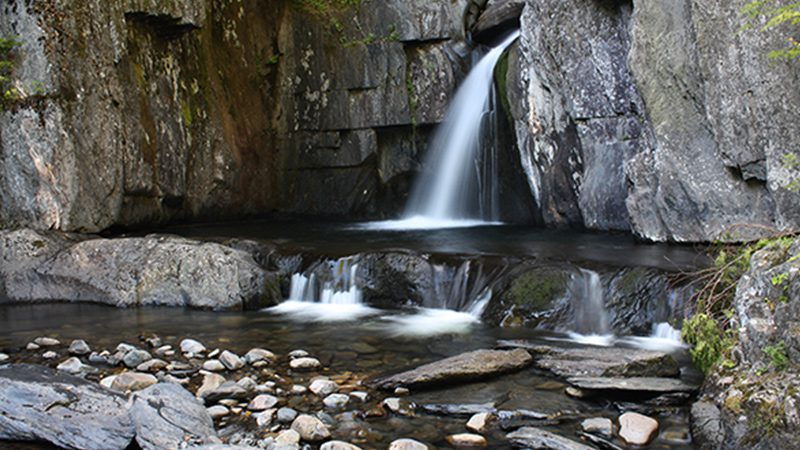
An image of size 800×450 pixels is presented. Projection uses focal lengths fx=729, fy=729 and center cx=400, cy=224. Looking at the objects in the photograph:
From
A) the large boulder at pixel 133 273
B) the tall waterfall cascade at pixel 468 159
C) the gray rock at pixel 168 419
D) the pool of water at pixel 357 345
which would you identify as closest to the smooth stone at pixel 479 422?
the pool of water at pixel 357 345

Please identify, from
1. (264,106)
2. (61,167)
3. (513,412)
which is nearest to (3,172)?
(61,167)

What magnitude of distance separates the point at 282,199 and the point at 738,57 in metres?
10.8

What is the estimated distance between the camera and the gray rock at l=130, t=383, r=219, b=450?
4579 millimetres

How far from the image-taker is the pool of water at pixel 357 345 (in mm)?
5016

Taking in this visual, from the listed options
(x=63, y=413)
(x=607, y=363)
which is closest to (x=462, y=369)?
(x=607, y=363)

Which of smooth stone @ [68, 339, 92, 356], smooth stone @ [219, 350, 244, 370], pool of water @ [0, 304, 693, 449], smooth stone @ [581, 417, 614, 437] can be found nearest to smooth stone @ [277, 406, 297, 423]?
pool of water @ [0, 304, 693, 449]

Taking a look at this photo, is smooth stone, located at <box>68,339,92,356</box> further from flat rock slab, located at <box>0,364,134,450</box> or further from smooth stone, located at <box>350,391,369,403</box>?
smooth stone, located at <box>350,391,369,403</box>

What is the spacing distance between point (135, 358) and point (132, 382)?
837 millimetres

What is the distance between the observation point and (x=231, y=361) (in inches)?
255

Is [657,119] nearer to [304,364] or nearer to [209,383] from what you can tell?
[304,364]

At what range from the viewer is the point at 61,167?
37.2ft

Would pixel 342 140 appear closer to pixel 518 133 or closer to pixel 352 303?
pixel 518 133

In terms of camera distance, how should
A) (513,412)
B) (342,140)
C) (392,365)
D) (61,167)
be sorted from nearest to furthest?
(513,412) < (392,365) < (61,167) < (342,140)

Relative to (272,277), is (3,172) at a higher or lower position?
higher
